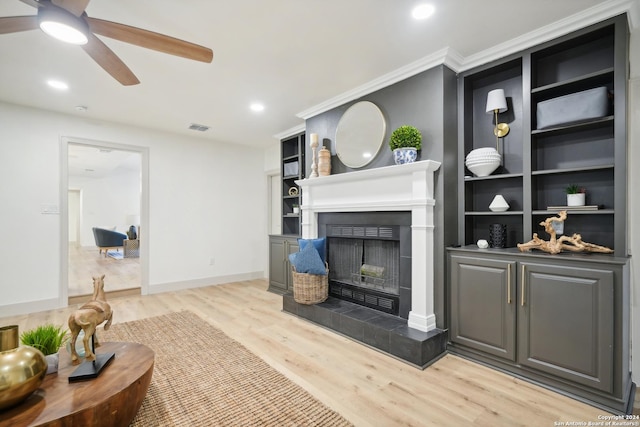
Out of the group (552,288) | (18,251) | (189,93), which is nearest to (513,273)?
(552,288)

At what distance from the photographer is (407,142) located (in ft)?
9.02

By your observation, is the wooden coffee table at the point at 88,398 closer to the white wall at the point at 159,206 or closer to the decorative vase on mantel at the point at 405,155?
the decorative vase on mantel at the point at 405,155

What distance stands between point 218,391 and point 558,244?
259 cm

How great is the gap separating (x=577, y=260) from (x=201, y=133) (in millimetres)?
5078

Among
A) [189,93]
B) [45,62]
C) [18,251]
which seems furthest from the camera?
[18,251]

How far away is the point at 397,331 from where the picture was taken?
2582mm

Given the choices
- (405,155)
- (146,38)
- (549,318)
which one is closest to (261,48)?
(146,38)

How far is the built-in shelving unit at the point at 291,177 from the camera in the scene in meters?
4.89

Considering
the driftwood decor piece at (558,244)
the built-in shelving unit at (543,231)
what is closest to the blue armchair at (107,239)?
the built-in shelving unit at (543,231)

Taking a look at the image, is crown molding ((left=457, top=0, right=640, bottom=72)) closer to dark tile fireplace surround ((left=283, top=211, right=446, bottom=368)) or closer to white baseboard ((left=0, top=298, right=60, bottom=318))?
dark tile fireplace surround ((left=283, top=211, right=446, bottom=368))

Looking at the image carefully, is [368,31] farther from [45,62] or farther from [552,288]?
[45,62]

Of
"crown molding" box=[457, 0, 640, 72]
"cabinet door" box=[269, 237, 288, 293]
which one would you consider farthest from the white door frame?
"crown molding" box=[457, 0, 640, 72]

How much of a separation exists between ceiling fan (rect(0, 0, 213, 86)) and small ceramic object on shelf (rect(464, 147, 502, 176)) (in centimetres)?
223

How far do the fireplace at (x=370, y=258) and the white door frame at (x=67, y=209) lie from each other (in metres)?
2.91
